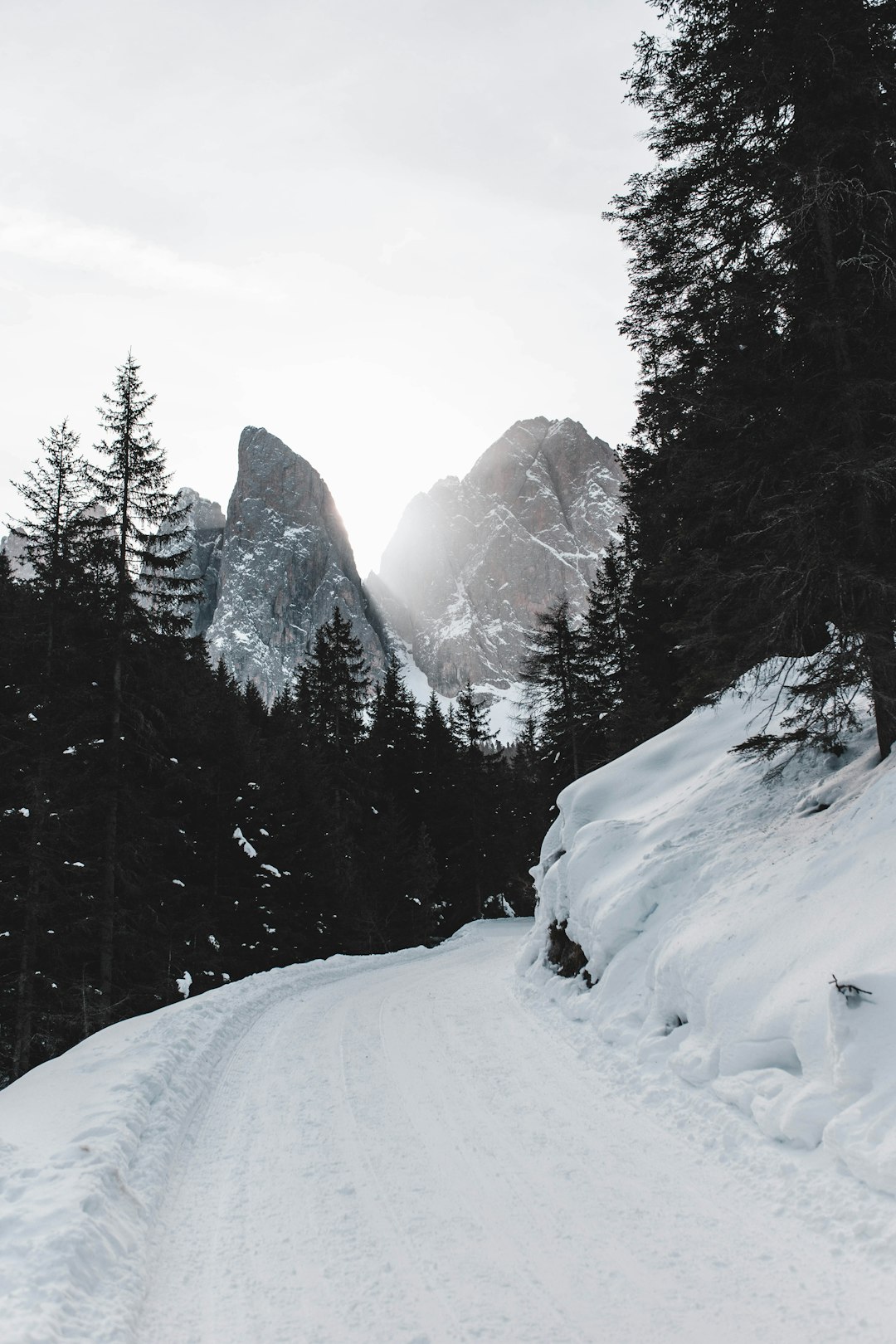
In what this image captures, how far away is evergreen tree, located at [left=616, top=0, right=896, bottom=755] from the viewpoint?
7.93 metres

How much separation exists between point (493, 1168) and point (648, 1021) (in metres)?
2.74

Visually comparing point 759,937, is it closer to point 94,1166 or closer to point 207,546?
point 94,1166

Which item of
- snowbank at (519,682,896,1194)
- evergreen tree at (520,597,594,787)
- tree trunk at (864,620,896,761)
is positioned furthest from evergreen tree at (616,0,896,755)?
evergreen tree at (520,597,594,787)

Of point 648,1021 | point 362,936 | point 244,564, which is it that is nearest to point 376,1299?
point 648,1021

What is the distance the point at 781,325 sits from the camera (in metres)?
8.88

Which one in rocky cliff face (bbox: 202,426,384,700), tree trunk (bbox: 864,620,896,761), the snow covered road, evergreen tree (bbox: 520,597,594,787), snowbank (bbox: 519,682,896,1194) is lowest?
the snow covered road

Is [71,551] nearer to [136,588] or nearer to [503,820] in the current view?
[136,588]

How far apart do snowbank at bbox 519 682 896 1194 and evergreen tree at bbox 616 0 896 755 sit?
1.39 m

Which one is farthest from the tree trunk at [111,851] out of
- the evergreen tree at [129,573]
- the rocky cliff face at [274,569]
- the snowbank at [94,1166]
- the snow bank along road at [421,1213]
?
the rocky cliff face at [274,569]

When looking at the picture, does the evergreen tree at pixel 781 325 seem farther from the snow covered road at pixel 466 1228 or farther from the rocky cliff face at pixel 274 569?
the rocky cliff face at pixel 274 569

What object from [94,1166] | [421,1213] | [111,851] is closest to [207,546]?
[111,851]

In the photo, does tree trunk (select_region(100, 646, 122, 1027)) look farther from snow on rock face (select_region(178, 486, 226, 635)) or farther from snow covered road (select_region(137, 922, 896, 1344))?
snow on rock face (select_region(178, 486, 226, 635))

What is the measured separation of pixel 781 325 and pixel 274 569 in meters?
158

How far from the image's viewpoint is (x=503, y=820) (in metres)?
40.2
